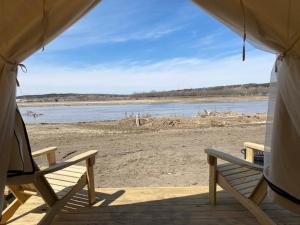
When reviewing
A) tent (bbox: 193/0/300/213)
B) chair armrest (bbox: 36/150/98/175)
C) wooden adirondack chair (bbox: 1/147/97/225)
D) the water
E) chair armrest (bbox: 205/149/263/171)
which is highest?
tent (bbox: 193/0/300/213)

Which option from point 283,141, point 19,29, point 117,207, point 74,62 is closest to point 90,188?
point 117,207

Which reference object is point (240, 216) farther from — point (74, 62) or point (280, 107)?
point (74, 62)

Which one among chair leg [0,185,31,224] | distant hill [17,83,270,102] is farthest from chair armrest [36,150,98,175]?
distant hill [17,83,270,102]

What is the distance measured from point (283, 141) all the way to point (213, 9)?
0.98 meters

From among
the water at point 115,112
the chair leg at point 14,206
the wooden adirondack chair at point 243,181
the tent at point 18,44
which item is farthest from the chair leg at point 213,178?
the water at point 115,112

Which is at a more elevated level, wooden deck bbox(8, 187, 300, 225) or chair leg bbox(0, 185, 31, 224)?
chair leg bbox(0, 185, 31, 224)

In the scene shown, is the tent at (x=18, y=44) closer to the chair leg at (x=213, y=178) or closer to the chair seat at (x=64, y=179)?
the chair seat at (x=64, y=179)

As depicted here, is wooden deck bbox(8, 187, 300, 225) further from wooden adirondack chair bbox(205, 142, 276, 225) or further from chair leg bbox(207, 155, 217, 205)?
wooden adirondack chair bbox(205, 142, 276, 225)

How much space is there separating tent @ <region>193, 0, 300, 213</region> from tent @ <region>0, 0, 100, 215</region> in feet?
3.76

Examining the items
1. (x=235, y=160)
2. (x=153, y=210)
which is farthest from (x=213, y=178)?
(x=153, y=210)

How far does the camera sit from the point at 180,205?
9.18 ft

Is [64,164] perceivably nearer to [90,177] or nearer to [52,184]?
[52,184]

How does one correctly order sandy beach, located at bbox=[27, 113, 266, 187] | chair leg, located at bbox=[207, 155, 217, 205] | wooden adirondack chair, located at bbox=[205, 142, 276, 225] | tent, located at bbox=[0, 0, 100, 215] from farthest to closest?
sandy beach, located at bbox=[27, 113, 266, 187]
chair leg, located at bbox=[207, 155, 217, 205]
wooden adirondack chair, located at bbox=[205, 142, 276, 225]
tent, located at bbox=[0, 0, 100, 215]

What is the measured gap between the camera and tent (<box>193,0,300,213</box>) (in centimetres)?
183
